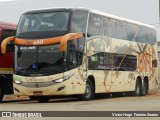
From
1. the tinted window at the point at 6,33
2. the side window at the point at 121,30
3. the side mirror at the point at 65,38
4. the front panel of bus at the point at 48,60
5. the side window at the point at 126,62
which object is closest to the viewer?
the side mirror at the point at 65,38

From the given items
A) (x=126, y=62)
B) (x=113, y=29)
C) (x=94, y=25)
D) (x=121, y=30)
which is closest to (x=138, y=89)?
(x=126, y=62)

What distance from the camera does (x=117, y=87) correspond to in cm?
2459

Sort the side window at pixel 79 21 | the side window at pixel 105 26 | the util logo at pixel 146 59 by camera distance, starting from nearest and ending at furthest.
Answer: the side window at pixel 79 21
the side window at pixel 105 26
the util logo at pixel 146 59

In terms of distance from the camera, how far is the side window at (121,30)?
24722mm

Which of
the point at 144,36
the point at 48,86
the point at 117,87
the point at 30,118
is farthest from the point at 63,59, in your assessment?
the point at 144,36

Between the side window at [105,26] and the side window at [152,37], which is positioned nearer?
the side window at [105,26]

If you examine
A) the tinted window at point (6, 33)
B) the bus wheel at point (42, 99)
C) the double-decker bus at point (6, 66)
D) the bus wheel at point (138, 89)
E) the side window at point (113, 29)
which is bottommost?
the bus wheel at point (42, 99)

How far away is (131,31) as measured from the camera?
2658 centimetres

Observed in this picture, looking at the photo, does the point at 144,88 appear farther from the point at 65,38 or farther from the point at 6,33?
the point at 65,38

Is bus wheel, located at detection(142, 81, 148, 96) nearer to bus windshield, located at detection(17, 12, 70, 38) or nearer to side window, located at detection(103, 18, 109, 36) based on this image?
side window, located at detection(103, 18, 109, 36)

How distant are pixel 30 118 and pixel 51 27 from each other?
7717mm

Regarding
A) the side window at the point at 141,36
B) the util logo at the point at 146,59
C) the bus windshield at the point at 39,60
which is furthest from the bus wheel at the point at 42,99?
the side window at the point at 141,36

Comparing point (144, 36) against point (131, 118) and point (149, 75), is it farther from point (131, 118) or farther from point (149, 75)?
point (131, 118)

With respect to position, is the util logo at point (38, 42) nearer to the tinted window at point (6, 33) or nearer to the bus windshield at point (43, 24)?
the bus windshield at point (43, 24)
